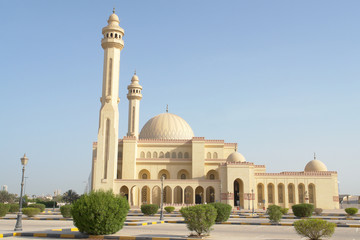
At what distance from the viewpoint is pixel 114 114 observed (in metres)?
40.4

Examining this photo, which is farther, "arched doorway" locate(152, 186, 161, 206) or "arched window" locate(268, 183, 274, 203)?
"arched doorway" locate(152, 186, 161, 206)

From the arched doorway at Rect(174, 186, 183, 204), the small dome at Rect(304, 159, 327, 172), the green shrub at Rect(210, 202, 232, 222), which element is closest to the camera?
the green shrub at Rect(210, 202, 232, 222)

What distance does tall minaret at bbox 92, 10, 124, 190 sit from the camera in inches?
1590

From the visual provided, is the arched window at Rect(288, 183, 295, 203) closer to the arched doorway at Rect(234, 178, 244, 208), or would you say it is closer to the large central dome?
the arched doorway at Rect(234, 178, 244, 208)

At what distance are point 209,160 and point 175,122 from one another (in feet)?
27.3

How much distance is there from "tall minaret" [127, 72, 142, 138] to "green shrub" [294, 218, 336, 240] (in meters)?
39.6

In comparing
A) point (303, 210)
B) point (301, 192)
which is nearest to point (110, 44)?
point (303, 210)

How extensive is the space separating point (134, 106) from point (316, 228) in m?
41.1

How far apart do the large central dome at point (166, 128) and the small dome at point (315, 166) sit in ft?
53.9

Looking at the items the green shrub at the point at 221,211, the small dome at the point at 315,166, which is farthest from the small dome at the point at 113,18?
the small dome at the point at 315,166

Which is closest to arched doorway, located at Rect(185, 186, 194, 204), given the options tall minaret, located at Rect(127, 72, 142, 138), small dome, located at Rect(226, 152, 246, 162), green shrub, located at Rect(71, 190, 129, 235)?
small dome, located at Rect(226, 152, 246, 162)

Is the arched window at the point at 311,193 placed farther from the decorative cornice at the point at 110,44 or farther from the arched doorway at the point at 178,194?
the decorative cornice at the point at 110,44

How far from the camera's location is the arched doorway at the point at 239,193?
42750mm

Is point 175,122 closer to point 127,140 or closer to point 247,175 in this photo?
point 127,140
